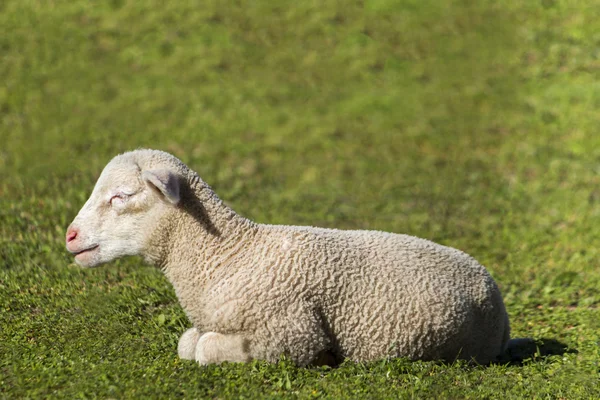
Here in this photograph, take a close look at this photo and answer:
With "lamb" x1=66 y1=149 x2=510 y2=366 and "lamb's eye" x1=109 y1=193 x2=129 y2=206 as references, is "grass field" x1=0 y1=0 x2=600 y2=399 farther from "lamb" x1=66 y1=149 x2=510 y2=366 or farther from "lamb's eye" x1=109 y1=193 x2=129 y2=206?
"lamb's eye" x1=109 y1=193 x2=129 y2=206

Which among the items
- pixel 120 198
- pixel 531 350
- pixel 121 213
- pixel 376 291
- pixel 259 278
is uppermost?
pixel 120 198

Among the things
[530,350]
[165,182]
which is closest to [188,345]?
[165,182]

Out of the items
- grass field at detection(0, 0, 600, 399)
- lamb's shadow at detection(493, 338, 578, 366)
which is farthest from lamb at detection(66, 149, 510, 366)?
lamb's shadow at detection(493, 338, 578, 366)

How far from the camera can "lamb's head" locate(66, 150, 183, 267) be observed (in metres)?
5.86

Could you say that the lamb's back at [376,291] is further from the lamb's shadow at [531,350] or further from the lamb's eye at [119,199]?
the lamb's eye at [119,199]

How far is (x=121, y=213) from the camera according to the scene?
5.88m

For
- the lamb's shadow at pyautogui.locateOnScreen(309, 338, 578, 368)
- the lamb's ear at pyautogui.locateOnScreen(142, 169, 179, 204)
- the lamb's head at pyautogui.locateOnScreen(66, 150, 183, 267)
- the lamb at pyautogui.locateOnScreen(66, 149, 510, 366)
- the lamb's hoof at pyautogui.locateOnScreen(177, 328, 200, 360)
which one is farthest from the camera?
the lamb's shadow at pyautogui.locateOnScreen(309, 338, 578, 368)

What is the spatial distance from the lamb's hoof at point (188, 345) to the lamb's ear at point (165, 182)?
1020 millimetres

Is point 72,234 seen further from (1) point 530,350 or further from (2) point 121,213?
(1) point 530,350

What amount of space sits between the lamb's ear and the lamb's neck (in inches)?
8.8

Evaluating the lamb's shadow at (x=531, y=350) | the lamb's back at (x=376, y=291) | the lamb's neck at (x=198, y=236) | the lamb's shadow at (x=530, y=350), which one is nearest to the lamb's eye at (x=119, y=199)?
the lamb's neck at (x=198, y=236)

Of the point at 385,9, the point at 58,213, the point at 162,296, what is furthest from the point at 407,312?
the point at 385,9

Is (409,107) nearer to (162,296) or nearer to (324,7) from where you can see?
(324,7)

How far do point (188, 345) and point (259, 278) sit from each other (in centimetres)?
74
